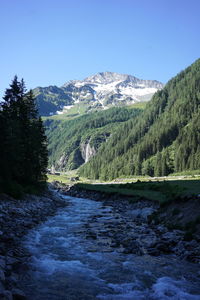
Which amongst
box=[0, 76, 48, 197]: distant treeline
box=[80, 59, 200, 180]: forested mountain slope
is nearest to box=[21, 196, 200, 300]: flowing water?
box=[0, 76, 48, 197]: distant treeline

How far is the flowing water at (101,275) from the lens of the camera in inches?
340

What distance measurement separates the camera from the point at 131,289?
9141 millimetres

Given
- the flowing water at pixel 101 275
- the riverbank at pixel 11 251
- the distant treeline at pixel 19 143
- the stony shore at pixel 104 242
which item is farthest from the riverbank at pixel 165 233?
the distant treeline at pixel 19 143

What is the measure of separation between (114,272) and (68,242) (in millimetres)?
5722

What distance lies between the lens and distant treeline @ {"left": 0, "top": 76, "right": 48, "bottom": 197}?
2989 cm

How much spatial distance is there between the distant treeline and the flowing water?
16891 mm

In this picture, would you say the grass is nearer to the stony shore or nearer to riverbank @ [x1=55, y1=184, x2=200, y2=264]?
riverbank @ [x1=55, y1=184, x2=200, y2=264]

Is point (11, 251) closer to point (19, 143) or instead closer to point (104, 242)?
point (104, 242)

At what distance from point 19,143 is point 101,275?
93.1ft

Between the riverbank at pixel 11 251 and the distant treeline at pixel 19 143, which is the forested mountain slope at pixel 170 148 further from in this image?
the riverbank at pixel 11 251

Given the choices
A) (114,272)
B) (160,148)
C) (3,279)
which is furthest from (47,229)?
(160,148)

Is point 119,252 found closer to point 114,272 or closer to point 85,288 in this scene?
point 114,272

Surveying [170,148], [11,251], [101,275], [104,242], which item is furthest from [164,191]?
[170,148]

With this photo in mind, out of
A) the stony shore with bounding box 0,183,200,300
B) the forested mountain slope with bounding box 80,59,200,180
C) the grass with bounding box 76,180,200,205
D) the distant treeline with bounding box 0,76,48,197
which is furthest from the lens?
the forested mountain slope with bounding box 80,59,200,180
